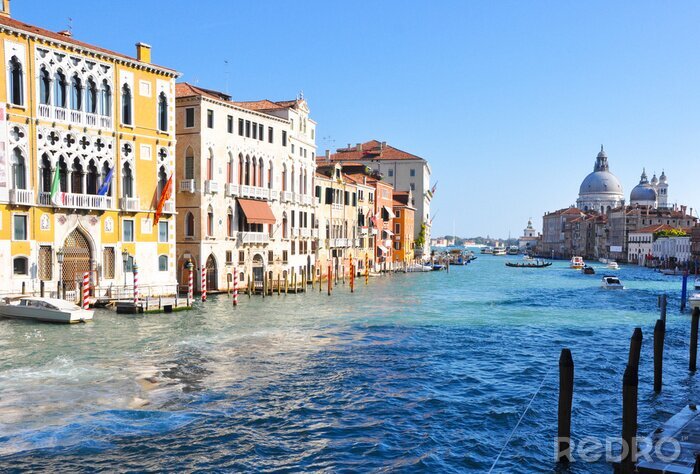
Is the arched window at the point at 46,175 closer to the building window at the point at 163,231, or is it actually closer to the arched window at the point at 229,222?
the building window at the point at 163,231

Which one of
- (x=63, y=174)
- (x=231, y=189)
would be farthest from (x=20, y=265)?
(x=231, y=189)

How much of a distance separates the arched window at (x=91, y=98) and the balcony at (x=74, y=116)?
290mm

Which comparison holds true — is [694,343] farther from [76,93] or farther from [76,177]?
[76,93]

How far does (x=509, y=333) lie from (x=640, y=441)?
41.9 ft

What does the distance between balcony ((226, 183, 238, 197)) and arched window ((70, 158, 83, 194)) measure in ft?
27.1

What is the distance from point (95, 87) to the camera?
25328mm

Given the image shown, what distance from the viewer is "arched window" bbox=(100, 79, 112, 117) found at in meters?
25.6

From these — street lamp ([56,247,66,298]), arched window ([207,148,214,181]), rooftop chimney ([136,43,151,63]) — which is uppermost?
rooftop chimney ([136,43,151,63])

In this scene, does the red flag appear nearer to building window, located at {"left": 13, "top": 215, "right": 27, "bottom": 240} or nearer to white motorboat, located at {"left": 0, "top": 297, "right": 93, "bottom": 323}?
building window, located at {"left": 13, "top": 215, "right": 27, "bottom": 240}

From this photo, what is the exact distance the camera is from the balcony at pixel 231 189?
3216 centimetres

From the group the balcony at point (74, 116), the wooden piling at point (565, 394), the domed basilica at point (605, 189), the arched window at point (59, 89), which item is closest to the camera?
the wooden piling at point (565, 394)

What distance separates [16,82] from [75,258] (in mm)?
6690

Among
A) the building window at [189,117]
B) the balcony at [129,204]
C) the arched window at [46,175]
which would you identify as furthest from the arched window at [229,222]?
the arched window at [46,175]

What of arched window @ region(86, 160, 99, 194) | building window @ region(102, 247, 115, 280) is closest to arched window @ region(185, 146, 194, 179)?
arched window @ region(86, 160, 99, 194)
